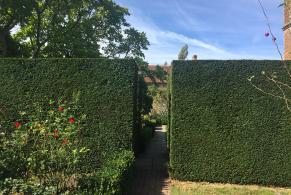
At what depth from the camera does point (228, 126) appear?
7.59 meters

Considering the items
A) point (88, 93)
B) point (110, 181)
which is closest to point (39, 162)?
point (110, 181)

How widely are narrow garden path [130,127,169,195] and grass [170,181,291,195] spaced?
0.31 meters

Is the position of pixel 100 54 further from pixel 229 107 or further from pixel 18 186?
pixel 18 186

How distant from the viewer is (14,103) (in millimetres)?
8031

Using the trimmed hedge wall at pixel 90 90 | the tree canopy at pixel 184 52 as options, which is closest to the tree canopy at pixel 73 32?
the trimmed hedge wall at pixel 90 90

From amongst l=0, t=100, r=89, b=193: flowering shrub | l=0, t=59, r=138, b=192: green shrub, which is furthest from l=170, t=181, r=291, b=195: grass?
l=0, t=100, r=89, b=193: flowering shrub

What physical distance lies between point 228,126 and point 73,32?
12.6 meters

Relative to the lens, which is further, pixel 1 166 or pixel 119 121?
pixel 119 121

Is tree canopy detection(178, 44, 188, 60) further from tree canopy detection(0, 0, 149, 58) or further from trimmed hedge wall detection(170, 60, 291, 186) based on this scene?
trimmed hedge wall detection(170, 60, 291, 186)

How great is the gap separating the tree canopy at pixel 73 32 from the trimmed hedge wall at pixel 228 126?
10397 mm

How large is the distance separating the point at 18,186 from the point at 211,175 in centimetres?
467

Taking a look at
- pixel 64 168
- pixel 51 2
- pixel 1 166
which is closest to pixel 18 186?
pixel 1 166

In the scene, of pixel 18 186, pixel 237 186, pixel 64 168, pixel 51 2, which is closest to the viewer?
pixel 18 186

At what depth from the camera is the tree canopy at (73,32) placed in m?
16.4
